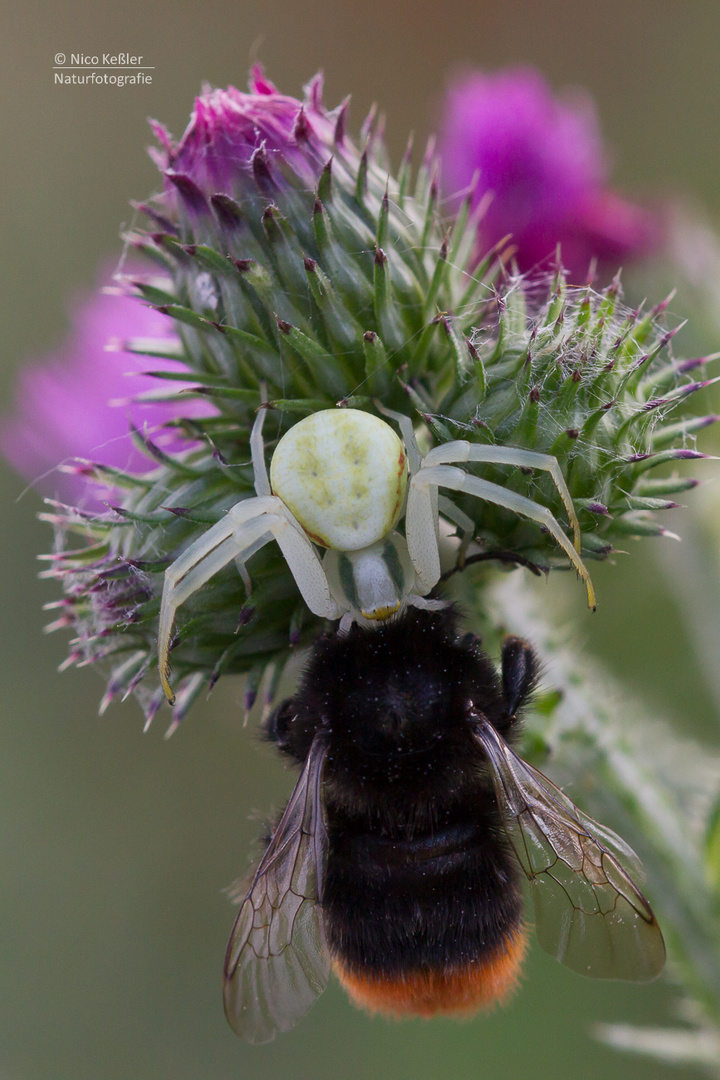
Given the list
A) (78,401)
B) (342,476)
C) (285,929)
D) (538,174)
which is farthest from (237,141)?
(538,174)

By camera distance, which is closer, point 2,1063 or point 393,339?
point 393,339

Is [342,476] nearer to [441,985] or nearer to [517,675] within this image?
[517,675]

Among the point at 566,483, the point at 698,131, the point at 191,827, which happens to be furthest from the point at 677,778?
the point at 698,131

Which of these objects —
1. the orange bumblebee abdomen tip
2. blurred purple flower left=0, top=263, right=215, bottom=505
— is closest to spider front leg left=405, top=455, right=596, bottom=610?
the orange bumblebee abdomen tip

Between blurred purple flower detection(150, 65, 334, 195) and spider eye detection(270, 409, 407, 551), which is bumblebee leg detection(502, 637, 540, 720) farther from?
blurred purple flower detection(150, 65, 334, 195)

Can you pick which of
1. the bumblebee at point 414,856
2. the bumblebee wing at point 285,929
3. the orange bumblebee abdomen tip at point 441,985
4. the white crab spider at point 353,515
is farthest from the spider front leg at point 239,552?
the orange bumblebee abdomen tip at point 441,985

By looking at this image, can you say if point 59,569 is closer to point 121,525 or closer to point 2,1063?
point 121,525
